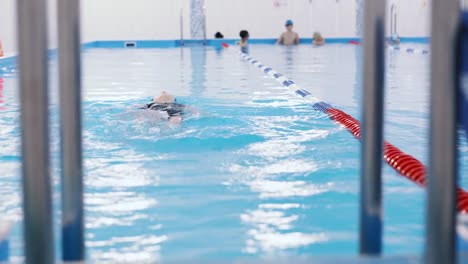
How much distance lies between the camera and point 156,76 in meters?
10.0

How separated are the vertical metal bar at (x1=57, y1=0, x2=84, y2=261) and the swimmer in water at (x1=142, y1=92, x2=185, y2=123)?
3.96m

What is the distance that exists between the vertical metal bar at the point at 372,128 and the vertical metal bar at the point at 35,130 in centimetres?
53

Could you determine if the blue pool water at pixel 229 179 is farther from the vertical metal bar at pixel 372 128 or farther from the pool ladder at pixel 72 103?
the vertical metal bar at pixel 372 128

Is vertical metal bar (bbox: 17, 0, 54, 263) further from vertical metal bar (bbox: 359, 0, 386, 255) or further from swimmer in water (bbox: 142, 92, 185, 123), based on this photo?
swimmer in water (bbox: 142, 92, 185, 123)

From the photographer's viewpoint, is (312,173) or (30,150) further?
(312,173)

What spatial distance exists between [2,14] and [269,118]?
10.2 m

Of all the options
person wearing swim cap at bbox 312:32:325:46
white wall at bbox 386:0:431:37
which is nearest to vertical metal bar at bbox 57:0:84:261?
person wearing swim cap at bbox 312:32:325:46

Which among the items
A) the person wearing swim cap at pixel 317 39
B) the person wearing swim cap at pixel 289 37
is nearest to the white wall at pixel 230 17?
the person wearing swim cap at pixel 289 37

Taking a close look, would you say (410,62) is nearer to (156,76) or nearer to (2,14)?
(156,76)

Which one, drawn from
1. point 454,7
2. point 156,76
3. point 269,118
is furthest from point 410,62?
point 454,7

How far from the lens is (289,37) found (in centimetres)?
1984

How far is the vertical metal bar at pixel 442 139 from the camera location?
2.68 ft

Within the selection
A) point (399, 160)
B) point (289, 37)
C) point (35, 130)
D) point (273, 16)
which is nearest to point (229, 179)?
point (399, 160)

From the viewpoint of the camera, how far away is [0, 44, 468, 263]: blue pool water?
2.54 m
